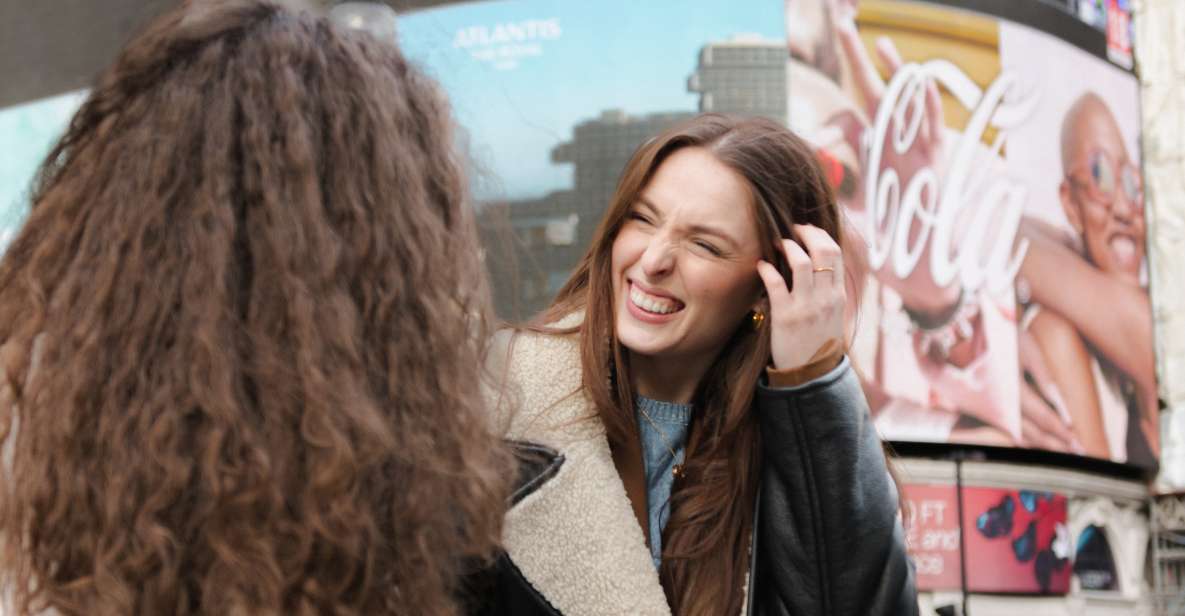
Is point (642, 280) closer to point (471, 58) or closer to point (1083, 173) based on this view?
point (471, 58)

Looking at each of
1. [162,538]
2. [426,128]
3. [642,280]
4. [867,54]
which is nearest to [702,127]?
[642,280]

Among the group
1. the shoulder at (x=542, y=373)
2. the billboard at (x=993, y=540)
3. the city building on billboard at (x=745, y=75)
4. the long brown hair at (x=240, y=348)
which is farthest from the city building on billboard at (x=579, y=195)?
the long brown hair at (x=240, y=348)

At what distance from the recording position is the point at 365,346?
5.04 ft

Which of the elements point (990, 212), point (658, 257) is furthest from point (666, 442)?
point (990, 212)

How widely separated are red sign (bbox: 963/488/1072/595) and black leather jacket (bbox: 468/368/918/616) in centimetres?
1713

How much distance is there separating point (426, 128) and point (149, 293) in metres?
0.39

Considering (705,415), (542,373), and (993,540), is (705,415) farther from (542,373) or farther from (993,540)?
(993,540)

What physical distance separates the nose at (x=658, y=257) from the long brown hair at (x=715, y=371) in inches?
4.7

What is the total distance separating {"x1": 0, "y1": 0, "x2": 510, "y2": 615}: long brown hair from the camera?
4.67 ft

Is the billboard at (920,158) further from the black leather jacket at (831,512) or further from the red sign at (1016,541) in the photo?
the black leather jacket at (831,512)

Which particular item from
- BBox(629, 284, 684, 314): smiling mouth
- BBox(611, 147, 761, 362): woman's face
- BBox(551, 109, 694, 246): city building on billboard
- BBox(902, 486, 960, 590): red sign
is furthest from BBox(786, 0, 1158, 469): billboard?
BBox(629, 284, 684, 314): smiling mouth

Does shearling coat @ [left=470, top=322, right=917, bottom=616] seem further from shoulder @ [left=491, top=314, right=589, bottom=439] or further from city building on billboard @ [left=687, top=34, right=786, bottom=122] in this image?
city building on billboard @ [left=687, top=34, right=786, bottom=122]

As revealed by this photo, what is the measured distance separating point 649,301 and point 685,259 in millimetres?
117

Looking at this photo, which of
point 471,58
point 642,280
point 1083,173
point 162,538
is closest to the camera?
point 162,538
